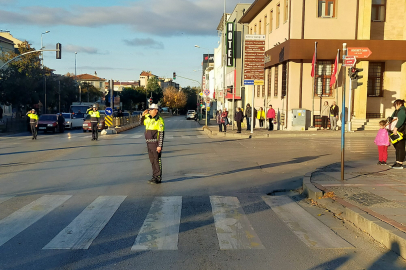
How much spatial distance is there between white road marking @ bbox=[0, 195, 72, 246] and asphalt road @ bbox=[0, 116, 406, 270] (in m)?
0.01

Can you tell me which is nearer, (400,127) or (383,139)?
(400,127)

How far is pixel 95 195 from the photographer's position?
8930 millimetres

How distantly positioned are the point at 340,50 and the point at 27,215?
80.2ft

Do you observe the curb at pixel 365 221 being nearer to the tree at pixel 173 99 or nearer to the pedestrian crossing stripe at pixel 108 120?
the pedestrian crossing stripe at pixel 108 120

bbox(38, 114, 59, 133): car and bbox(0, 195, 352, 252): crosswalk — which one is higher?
bbox(38, 114, 59, 133): car

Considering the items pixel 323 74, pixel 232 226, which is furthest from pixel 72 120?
pixel 232 226

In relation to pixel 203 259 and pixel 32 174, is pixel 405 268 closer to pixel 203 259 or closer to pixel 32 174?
pixel 203 259

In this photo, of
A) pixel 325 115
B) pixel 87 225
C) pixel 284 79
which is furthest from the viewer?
pixel 284 79

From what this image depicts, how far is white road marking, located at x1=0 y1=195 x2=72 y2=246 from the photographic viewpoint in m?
6.18

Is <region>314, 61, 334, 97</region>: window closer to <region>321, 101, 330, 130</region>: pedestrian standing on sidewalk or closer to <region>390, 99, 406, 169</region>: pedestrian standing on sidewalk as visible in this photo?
<region>321, 101, 330, 130</region>: pedestrian standing on sidewalk

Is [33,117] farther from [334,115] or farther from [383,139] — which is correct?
[383,139]

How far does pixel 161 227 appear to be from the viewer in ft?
21.2

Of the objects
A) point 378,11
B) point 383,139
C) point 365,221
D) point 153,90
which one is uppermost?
point 378,11

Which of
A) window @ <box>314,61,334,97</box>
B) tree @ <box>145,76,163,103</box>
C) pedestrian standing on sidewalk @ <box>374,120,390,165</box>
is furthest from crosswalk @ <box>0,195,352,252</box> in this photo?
tree @ <box>145,76,163,103</box>
